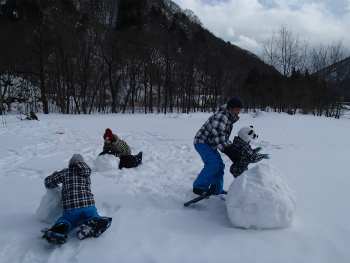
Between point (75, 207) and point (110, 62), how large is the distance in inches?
959

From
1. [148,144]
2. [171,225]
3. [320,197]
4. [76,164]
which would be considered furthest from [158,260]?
[148,144]

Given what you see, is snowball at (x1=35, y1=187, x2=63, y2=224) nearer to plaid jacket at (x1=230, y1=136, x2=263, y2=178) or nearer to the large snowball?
the large snowball

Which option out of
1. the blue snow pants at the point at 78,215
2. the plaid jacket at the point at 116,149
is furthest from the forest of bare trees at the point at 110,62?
the blue snow pants at the point at 78,215

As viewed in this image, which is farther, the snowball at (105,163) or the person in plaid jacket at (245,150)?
the snowball at (105,163)

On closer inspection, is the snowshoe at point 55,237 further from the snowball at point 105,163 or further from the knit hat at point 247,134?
the knit hat at point 247,134

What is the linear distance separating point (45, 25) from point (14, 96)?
10.6 meters

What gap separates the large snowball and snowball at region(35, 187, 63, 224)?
221cm

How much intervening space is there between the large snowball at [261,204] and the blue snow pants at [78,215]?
5.56ft

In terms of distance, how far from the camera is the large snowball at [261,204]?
2455mm

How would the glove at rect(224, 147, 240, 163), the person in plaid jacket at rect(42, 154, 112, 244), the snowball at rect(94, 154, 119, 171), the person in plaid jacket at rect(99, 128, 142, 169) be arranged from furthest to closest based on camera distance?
the person in plaid jacket at rect(99, 128, 142, 169), the snowball at rect(94, 154, 119, 171), the glove at rect(224, 147, 240, 163), the person in plaid jacket at rect(42, 154, 112, 244)

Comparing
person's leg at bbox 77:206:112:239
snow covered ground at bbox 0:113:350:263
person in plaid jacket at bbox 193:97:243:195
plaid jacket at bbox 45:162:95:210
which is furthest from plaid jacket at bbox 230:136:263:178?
plaid jacket at bbox 45:162:95:210

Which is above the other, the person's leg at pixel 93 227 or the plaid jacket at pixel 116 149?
the plaid jacket at pixel 116 149

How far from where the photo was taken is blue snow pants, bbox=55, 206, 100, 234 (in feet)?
8.46

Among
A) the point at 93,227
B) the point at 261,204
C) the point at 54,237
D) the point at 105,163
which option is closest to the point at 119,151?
the point at 105,163
